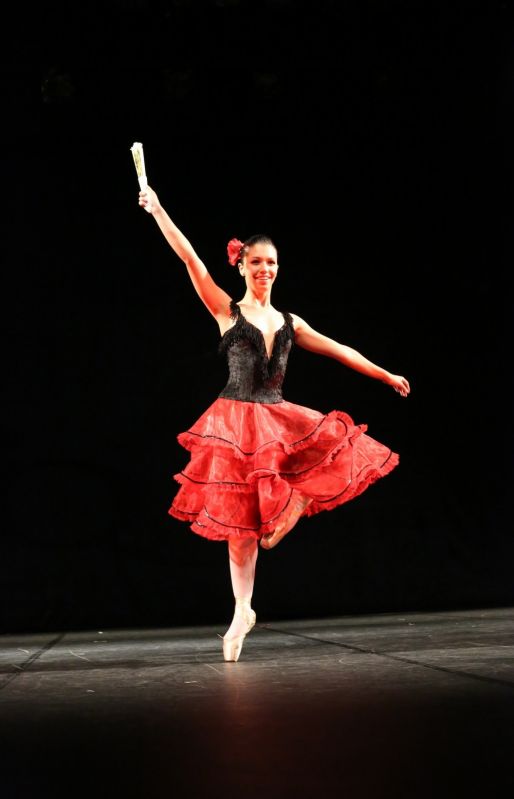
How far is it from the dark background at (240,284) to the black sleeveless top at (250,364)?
1.10 m

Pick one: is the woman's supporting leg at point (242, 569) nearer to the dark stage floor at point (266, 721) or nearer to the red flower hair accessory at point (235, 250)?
the dark stage floor at point (266, 721)

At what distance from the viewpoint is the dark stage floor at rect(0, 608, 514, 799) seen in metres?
1.24

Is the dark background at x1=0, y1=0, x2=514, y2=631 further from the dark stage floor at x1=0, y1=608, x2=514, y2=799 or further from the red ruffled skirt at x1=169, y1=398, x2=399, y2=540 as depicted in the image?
the red ruffled skirt at x1=169, y1=398, x2=399, y2=540

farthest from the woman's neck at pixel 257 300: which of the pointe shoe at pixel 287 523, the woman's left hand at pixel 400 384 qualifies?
A: the pointe shoe at pixel 287 523

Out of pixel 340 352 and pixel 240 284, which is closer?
pixel 340 352

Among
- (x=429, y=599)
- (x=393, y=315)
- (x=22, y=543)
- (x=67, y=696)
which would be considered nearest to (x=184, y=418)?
(x=22, y=543)

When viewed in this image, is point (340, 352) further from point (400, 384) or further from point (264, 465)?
point (264, 465)

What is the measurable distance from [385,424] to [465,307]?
66cm

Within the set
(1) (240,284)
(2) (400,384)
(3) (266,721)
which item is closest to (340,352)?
(2) (400,384)

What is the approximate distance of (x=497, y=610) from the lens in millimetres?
3889

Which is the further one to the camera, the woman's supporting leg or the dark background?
the dark background

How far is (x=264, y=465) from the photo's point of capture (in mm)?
2451

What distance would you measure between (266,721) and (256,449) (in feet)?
3.26

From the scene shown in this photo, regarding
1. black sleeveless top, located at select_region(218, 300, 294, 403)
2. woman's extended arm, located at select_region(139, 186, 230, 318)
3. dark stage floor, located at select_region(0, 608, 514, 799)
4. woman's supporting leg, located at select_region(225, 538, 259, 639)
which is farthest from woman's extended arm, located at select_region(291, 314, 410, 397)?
dark stage floor, located at select_region(0, 608, 514, 799)
